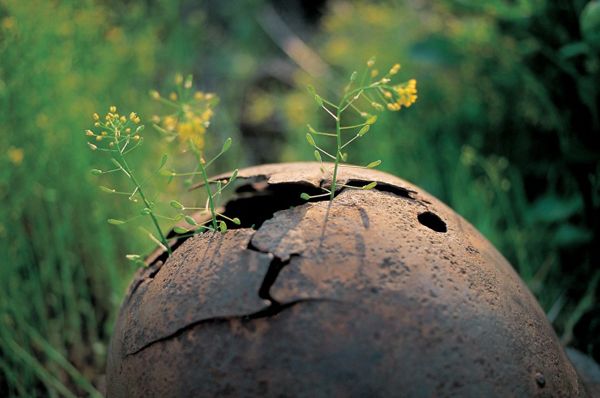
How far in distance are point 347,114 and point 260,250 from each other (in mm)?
3751

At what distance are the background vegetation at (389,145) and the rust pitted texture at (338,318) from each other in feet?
3.90

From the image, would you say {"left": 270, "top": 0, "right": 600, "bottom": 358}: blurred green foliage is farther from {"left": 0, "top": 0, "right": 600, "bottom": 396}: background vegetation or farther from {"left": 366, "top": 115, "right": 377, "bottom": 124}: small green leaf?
{"left": 366, "top": 115, "right": 377, "bottom": 124}: small green leaf

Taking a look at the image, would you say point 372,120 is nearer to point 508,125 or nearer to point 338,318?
point 338,318

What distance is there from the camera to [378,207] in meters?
1.80

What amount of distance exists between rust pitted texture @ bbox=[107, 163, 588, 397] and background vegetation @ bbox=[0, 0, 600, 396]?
119 centimetres

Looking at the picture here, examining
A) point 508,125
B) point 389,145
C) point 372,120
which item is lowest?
point 389,145

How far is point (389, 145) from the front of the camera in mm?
4344

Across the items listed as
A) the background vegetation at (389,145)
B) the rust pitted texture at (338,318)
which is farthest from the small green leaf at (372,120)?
the background vegetation at (389,145)

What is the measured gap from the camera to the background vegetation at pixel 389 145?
318cm

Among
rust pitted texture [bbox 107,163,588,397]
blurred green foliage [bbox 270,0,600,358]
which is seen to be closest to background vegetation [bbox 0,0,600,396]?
blurred green foliage [bbox 270,0,600,358]

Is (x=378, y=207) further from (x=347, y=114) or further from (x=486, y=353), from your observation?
(x=347, y=114)

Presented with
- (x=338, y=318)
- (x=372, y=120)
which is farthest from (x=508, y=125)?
(x=338, y=318)

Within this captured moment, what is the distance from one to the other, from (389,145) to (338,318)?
2.91m

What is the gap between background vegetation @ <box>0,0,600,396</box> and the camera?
3184 mm
